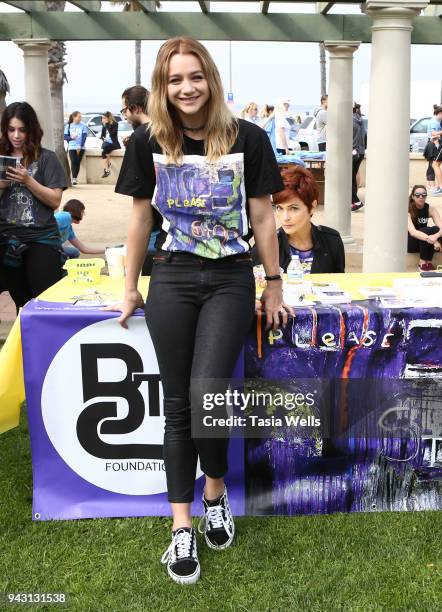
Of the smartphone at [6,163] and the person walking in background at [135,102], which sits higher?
the person walking in background at [135,102]

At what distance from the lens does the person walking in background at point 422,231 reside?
28.3 ft

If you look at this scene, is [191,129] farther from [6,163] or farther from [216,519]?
[6,163]

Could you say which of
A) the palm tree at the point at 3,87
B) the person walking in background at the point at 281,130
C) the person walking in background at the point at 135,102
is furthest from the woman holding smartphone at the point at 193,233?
the person walking in background at the point at 281,130

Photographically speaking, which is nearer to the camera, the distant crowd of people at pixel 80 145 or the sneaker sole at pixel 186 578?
the sneaker sole at pixel 186 578

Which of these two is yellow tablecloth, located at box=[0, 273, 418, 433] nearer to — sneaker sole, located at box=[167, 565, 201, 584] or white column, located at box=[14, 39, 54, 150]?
sneaker sole, located at box=[167, 565, 201, 584]

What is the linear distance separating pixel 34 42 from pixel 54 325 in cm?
634

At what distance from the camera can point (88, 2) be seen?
8445 mm

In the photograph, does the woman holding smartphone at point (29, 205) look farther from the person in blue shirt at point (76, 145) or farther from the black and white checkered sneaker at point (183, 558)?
the person in blue shirt at point (76, 145)

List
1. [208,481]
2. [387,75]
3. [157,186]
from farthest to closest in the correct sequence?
[387,75], [208,481], [157,186]

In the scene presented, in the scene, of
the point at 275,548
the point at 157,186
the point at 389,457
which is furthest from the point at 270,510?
the point at 157,186

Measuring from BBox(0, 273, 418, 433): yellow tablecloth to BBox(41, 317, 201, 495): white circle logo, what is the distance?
0.46 feet

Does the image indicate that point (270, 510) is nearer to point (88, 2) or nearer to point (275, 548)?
point (275, 548)

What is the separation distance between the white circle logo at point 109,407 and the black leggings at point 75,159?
1655cm

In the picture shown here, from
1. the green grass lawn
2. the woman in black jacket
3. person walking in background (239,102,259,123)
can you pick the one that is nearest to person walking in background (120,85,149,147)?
the woman in black jacket
